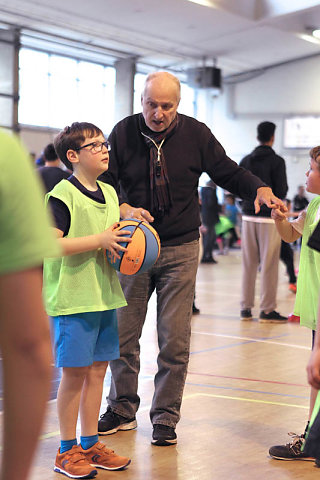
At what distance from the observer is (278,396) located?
434 centimetres

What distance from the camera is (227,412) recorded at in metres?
3.99

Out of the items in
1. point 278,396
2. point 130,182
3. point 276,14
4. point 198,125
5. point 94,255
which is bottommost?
point 278,396

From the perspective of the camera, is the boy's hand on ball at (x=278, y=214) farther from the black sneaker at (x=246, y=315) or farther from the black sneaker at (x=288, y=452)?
the black sneaker at (x=246, y=315)

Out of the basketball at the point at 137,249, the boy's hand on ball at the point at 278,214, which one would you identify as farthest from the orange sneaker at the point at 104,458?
the boy's hand on ball at the point at 278,214

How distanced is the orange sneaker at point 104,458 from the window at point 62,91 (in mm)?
17535

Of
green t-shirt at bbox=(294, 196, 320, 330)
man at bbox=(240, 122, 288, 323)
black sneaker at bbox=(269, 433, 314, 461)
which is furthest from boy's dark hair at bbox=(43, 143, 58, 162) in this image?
black sneaker at bbox=(269, 433, 314, 461)

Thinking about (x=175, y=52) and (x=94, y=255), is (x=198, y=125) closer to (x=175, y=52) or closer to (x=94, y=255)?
(x=94, y=255)

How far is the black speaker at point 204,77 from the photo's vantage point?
2136cm

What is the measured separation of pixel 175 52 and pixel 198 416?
18543mm

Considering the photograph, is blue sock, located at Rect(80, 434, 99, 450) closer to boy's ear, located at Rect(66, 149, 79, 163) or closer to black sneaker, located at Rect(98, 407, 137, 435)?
black sneaker, located at Rect(98, 407, 137, 435)

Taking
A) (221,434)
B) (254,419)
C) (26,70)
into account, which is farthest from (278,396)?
(26,70)

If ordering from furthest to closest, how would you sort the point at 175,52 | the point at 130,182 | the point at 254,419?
1. the point at 175,52
2. the point at 254,419
3. the point at 130,182

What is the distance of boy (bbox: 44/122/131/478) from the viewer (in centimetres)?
292

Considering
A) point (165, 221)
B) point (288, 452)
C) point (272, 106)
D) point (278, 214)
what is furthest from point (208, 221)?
point (288, 452)
